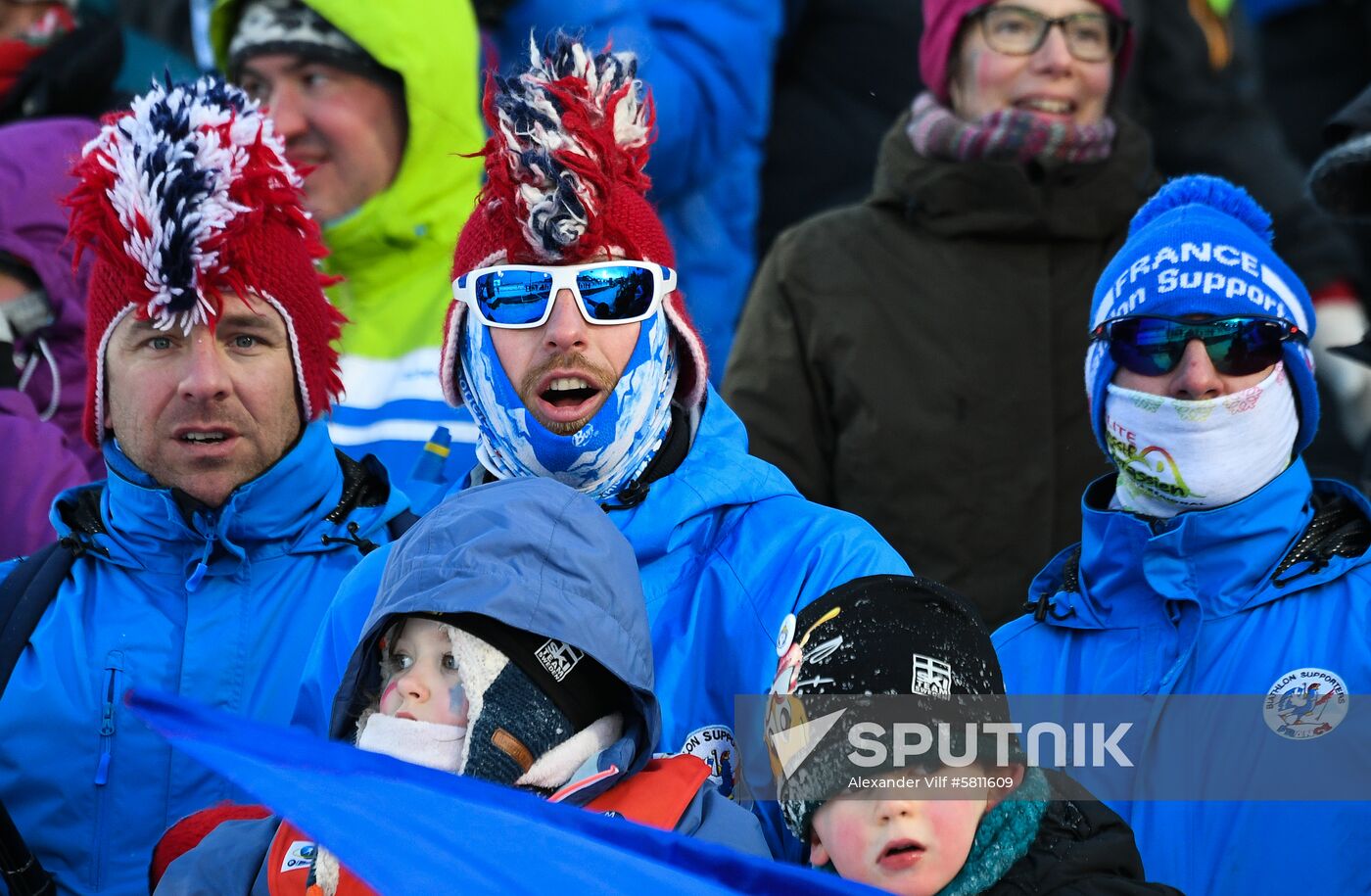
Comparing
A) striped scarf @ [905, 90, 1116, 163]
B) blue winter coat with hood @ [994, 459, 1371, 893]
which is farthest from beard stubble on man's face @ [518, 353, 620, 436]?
striped scarf @ [905, 90, 1116, 163]

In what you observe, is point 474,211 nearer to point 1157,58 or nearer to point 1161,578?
point 1161,578

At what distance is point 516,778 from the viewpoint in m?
3.08

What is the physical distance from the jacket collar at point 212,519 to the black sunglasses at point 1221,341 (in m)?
1.72

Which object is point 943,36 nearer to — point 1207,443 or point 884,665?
point 1207,443

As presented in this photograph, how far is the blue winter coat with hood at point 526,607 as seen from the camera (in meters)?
3.10

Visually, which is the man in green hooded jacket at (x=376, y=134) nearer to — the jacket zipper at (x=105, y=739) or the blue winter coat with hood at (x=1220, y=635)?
the jacket zipper at (x=105, y=739)

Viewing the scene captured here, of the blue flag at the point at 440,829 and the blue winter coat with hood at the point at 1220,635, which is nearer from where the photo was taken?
the blue flag at the point at 440,829

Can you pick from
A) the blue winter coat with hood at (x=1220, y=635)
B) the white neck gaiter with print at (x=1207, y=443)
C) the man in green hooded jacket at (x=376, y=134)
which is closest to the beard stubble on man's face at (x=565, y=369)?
the blue winter coat with hood at (x=1220, y=635)

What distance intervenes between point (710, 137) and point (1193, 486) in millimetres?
2653

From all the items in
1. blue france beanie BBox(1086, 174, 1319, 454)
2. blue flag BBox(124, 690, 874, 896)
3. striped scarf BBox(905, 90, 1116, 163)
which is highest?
striped scarf BBox(905, 90, 1116, 163)

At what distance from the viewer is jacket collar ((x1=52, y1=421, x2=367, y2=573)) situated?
4.27 metres

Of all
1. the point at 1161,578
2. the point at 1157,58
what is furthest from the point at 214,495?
the point at 1157,58

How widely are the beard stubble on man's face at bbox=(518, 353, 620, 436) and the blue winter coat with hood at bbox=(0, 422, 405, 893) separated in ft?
1.81

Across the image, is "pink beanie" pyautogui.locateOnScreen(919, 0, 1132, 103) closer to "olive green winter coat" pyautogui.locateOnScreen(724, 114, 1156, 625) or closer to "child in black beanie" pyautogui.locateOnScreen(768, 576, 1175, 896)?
"olive green winter coat" pyautogui.locateOnScreen(724, 114, 1156, 625)
